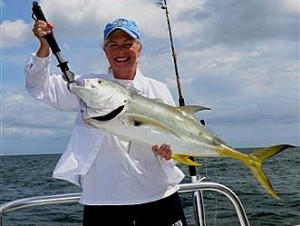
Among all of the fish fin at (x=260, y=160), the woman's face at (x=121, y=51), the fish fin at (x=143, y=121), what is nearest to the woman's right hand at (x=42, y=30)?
the woman's face at (x=121, y=51)

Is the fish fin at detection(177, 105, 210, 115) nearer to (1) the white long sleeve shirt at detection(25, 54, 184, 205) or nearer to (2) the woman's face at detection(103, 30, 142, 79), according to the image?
(1) the white long sleeve shirt at detection(25, 54, 184, 205)

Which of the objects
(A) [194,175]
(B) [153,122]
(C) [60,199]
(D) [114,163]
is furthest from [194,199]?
(B) [153,122]

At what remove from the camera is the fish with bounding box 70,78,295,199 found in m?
2.89

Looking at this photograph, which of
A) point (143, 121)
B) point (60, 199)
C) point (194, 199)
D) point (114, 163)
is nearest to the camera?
point (143, 121)

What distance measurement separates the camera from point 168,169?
3275 mm

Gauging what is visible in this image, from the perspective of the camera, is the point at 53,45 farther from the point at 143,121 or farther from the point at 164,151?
the point at 164,151

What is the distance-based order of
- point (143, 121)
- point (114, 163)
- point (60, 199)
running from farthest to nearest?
point (60, 199) → point (114, 163) → point (143, 121)

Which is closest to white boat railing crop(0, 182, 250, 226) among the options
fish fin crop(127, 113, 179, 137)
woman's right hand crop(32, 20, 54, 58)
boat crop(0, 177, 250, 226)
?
boat crop(0, 177, 250, 226)

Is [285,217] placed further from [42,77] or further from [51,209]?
[42,77]

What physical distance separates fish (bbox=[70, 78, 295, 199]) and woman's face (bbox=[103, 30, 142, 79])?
10.0 inches

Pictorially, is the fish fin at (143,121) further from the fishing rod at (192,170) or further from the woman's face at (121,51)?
the fishing rod at (192,170)

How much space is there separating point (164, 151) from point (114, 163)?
29 cm

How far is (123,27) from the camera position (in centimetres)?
323

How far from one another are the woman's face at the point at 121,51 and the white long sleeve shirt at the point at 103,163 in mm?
112
